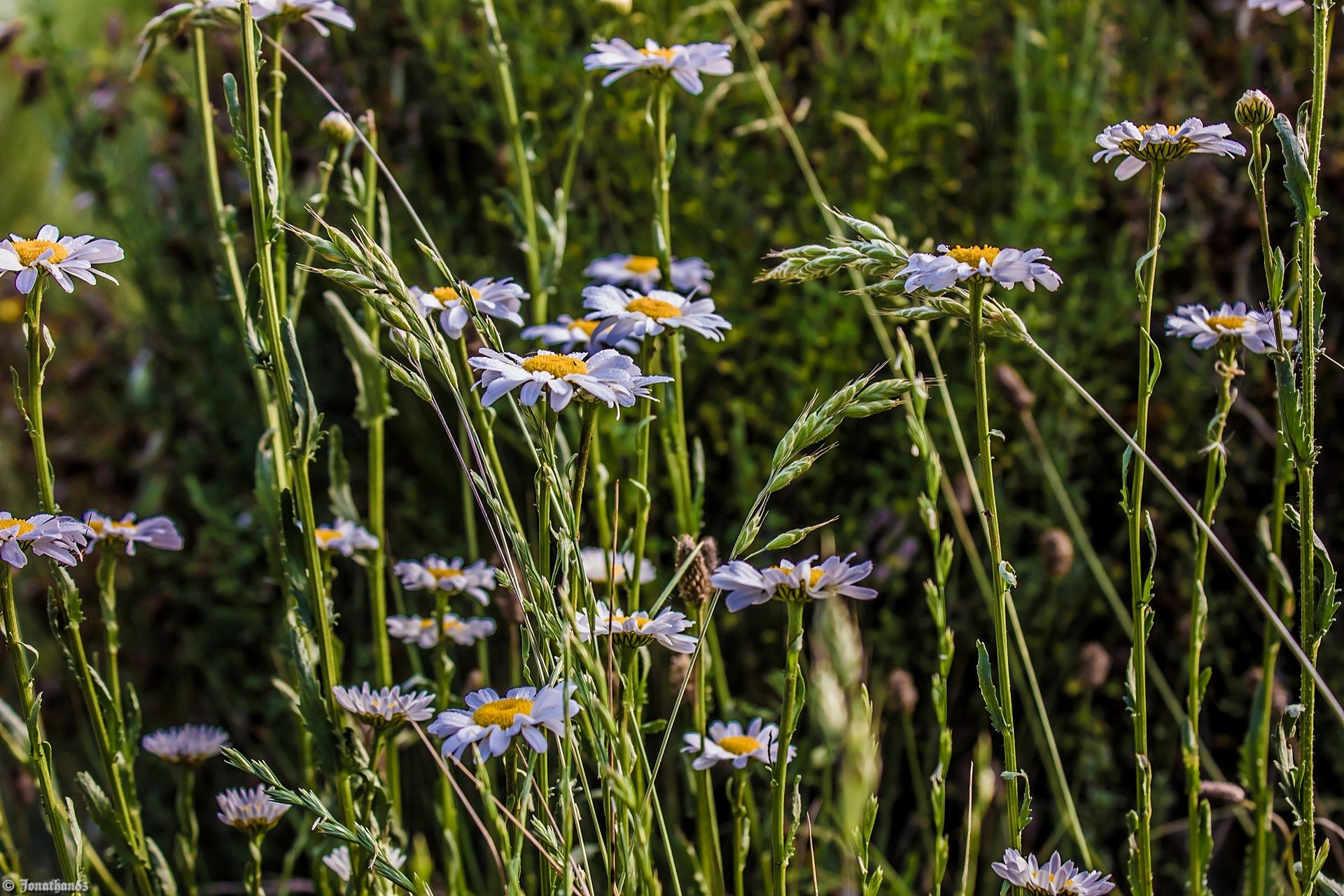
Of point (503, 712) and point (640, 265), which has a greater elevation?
point (640, 265)

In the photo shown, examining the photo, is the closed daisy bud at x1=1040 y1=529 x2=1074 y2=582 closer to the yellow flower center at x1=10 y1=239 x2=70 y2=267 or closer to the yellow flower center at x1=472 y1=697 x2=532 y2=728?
the yellow flower center at x1=472 y1=697 x2=532 y2=728

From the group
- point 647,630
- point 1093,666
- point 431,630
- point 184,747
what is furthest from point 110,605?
point 1093,666

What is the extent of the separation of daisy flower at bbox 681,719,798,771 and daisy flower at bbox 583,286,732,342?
33 centimetres

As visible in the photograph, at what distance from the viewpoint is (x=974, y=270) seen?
30.6 inches

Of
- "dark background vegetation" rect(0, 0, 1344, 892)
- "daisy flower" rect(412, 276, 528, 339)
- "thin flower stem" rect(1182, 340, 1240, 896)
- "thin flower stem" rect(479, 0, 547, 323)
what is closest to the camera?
"thin flower stem" rect(1182, 340, 1240, 896)

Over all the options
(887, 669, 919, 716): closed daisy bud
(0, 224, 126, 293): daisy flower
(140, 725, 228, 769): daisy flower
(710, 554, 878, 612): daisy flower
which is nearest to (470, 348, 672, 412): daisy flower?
(710, 554, 878, 612): daisy flower

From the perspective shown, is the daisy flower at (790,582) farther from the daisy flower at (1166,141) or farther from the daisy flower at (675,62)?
the daisy flower at (675,62)

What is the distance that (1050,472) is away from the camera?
4.86 ft

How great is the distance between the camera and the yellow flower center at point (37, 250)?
0.85 m

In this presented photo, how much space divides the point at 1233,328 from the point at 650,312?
0.47 metres

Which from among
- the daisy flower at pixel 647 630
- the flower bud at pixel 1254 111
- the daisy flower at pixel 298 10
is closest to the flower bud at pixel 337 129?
the daisy flower at pixel 298 10

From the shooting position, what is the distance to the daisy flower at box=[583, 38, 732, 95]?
3.59 ft

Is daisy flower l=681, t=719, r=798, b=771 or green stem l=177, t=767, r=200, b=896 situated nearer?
daisy flower l=681, t=719, r=798, b=771

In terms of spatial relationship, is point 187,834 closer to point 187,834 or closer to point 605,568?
point 187,834
